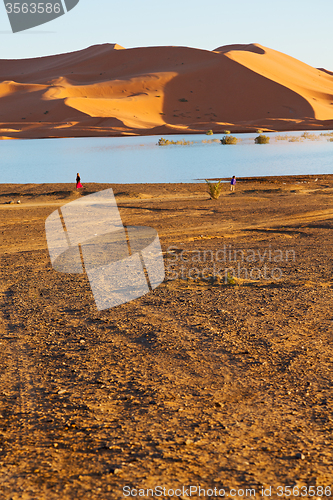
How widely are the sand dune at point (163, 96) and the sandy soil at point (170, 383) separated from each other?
2857 inches

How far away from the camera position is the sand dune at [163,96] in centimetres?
8600

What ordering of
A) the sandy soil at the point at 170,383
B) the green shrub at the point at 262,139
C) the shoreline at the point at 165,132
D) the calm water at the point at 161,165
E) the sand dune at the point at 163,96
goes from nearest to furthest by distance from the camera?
the sandy soil at the point at 170,383
the calm water at the point at 161,165
the green shrub at the point at 262,139
the shoreline at the point at 165,132
the sand dune at the point at 163,96

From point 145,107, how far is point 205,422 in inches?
4006

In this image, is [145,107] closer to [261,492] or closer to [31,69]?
[31,69]

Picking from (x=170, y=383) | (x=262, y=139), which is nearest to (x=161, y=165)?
(x=262, y=139)

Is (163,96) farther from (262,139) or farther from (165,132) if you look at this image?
(262,139)

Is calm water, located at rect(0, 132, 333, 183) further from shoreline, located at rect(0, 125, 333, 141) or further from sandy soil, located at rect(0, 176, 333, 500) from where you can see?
shoreline, located at rect(0, 125, 333, 141)

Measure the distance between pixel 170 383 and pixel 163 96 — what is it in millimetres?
106929

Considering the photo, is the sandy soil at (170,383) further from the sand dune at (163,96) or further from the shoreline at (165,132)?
the sand dune at (163,96)

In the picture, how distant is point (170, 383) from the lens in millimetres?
5035

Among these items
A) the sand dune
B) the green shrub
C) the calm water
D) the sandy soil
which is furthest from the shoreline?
the sandy soil

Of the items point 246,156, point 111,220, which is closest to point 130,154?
point 246,156

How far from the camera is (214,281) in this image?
8.84m

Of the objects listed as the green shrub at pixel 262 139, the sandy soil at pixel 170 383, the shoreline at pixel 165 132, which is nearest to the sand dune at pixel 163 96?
the shoreline at pixel 165 132
